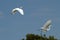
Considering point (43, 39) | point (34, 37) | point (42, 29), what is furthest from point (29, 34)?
point (42, 29)

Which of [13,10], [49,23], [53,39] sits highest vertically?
[53,39]

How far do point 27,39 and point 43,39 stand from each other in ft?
25.7

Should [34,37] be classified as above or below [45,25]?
above

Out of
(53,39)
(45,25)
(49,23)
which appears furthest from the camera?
(53,39)

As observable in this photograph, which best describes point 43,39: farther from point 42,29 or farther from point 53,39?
point 42,29

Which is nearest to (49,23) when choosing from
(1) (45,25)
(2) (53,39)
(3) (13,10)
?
(1) (45,25)

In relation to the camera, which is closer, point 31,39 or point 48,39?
point 48,39

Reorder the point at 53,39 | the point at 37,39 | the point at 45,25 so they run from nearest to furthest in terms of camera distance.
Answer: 1. the point at 45,25
2. the point at 53,39
3. the point at 37,39

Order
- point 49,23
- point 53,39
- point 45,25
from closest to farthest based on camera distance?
point 49,23 → point 45,25 → point 53,39

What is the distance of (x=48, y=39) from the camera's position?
4719 inches

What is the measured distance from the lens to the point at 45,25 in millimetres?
49406

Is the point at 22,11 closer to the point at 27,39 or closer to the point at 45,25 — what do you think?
the point at 45,25

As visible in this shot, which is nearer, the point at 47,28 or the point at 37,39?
the point at 47,28

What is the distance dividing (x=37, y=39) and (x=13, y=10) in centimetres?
7646
